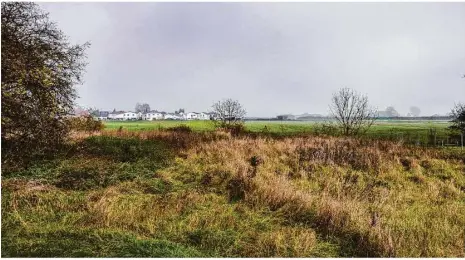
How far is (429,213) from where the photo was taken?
30.0ft

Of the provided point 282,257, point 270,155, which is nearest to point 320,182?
point 270,155

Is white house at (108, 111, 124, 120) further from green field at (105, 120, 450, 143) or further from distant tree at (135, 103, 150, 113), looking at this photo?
green field at (105, 120, 450, 143)

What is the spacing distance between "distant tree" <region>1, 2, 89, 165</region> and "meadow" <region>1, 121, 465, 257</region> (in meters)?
1.09

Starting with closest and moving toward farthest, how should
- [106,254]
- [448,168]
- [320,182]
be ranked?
[106,254], [320,182], [448,168]

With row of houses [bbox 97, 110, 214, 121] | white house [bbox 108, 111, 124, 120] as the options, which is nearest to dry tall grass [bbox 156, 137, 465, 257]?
row of houses [bbox 97, 110, 214, 121]

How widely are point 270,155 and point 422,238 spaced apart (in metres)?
9.11

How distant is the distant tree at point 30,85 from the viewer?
9.34 meters

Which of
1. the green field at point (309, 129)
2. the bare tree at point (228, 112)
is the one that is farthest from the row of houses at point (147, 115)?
the bare tree at point (228, 112)

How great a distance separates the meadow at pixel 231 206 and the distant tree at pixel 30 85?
1.09 metres

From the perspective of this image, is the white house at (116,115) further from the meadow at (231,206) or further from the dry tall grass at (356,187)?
the meadow at (231,206)

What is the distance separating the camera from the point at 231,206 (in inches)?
358

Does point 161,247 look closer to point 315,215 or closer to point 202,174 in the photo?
point 315,215

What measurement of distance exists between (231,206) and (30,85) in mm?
6102

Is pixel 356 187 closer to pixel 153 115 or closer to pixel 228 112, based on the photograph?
pixel 228 112
